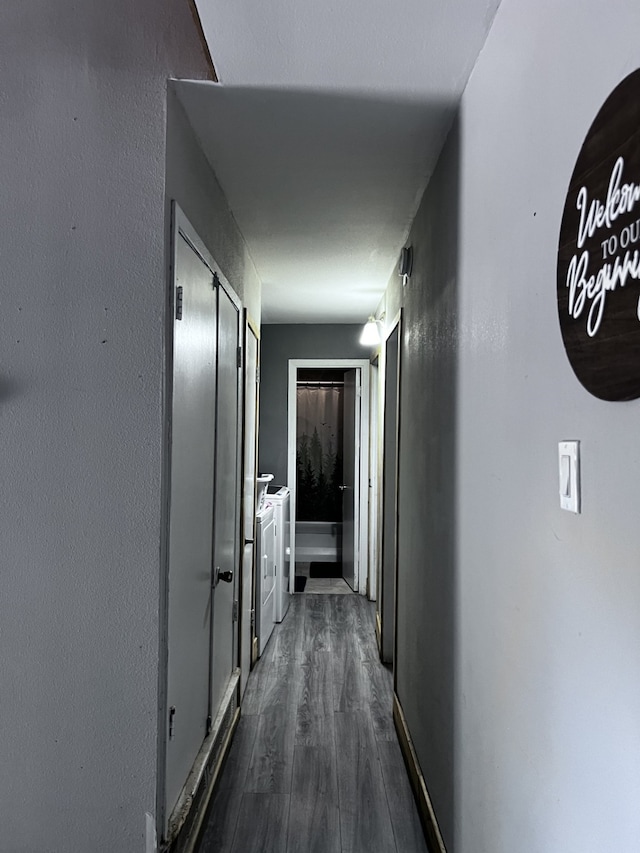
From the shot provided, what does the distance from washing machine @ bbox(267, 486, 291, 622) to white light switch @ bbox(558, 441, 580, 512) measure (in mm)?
3424

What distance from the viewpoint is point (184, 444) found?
1.81 metres

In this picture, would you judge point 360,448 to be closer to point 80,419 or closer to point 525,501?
point 80,419

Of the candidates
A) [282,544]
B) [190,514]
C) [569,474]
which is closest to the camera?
[569,474]

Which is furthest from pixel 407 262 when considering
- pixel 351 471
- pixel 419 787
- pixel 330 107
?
pixel 351 471

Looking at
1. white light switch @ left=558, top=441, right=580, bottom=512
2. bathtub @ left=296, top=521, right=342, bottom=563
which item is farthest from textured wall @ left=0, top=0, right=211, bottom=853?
bathtub @ left=296, top=521, right=342, bottom=563

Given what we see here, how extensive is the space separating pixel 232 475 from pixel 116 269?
1315 mm

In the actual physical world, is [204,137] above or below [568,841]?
above

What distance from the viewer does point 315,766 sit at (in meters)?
2.49

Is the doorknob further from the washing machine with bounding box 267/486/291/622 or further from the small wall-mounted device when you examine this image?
the washing machine with bounding box 267/486/291/622

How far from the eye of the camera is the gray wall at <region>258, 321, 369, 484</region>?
5.27m

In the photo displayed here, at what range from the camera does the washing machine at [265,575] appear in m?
3.66

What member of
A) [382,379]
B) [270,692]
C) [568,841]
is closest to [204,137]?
[568,841]

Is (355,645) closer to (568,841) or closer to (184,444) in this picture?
(184,444)

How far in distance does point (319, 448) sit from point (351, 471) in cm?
160
